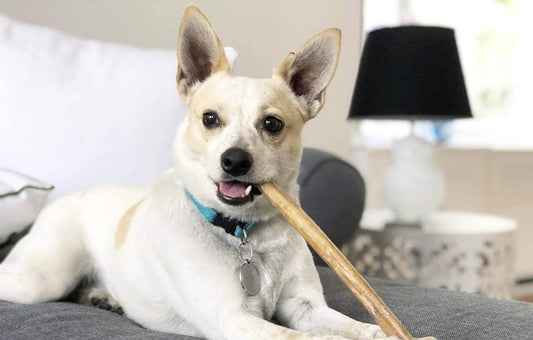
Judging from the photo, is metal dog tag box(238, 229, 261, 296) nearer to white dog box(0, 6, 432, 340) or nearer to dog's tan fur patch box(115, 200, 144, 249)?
white dog box(0, 6, 432, 340)

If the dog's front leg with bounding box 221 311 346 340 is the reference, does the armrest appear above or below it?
above

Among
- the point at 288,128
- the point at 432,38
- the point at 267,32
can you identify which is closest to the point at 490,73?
the point at 432,38

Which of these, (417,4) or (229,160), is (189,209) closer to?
(229,160)

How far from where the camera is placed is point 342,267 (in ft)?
3.05

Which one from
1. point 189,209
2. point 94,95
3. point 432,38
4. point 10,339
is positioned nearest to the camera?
point 10,339

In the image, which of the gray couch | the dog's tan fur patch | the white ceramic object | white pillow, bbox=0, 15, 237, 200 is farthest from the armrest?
the white ceramic object

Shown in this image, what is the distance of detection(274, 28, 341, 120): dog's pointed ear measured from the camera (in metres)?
1.21

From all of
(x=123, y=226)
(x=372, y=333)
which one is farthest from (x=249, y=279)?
(x=123, y=226)

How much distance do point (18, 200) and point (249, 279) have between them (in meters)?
0.67

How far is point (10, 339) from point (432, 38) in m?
1.90

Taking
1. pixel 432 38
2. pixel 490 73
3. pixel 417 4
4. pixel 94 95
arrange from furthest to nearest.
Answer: pixel 490 73, pixel 417 4, pixel 432 38, pixel 94 95

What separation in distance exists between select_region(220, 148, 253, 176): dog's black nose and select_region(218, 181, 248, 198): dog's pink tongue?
0.14ft

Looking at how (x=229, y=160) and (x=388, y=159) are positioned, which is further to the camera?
Answer: (x=388, y=159)

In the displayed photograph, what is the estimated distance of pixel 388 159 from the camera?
12.3 feet
